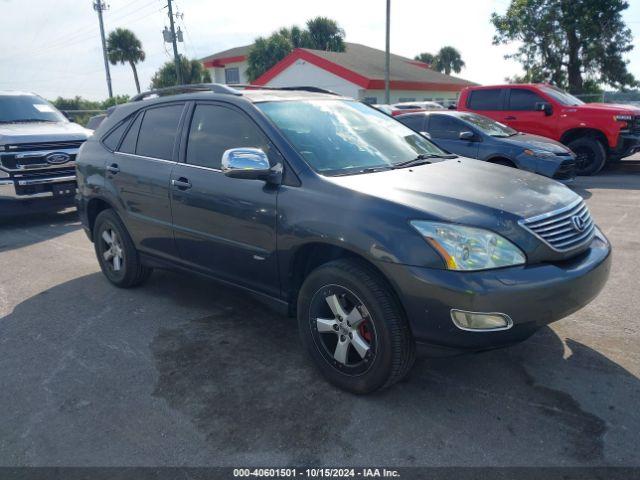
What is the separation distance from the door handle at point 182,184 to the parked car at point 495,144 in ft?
16.5

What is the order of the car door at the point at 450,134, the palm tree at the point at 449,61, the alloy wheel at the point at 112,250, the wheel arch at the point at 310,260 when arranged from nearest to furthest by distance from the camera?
the wheel arch at the point at 310,260, the alloy wheel at the point at 112,250, the car door at the point at 450,134, the palm tree at the point at 449,61

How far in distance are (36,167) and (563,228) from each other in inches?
295

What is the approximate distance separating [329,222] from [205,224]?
47.3 inches

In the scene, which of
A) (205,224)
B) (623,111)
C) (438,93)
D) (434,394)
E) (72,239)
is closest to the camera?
(434,394)

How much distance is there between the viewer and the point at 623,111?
10.4 m

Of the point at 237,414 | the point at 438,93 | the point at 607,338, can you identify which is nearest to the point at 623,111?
the point at 607,338

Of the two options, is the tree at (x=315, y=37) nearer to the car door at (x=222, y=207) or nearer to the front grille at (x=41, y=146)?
the front grille at (x=41, y=146)

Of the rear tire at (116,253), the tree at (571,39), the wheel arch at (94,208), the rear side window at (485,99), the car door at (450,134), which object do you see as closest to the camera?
the rear tire at (116,253)

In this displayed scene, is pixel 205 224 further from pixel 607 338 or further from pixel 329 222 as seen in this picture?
pixel 607 338

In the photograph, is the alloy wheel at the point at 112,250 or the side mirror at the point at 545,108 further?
the side mirror at the point at 545,108

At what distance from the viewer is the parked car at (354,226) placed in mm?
2656

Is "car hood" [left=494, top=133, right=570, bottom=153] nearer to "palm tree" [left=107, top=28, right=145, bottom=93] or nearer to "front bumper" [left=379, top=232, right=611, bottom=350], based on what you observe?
"front bumper" [left=379, top=232, right=611, bottom=350]

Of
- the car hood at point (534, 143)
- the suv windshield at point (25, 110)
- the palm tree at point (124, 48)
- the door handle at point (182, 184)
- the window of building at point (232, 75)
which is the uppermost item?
the palm tree at point (124, 48)

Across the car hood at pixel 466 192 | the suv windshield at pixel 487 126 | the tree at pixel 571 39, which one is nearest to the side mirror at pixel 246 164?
the car hood at pixel 466 192
